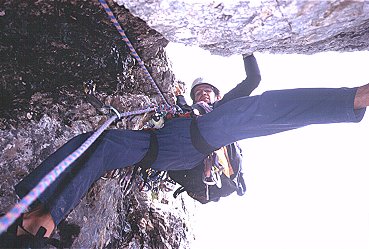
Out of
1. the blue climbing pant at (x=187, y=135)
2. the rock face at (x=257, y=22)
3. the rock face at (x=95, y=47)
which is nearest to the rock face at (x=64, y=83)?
the rock face at (x=95, y=47)

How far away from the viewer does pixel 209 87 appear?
4812 millimetres

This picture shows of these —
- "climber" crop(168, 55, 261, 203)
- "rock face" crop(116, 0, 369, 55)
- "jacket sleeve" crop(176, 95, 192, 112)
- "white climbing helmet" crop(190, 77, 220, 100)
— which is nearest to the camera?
"rock face" crop(116, 0, 369, 55)

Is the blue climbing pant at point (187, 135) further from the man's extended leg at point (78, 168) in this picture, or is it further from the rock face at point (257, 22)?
the rock face at point (257, 22)

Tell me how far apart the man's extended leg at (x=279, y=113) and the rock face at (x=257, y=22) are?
633 millimetres

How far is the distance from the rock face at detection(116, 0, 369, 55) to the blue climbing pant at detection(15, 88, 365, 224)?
0.63 meters

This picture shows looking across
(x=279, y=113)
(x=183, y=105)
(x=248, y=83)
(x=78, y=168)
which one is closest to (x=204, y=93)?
(x=183, y=105)

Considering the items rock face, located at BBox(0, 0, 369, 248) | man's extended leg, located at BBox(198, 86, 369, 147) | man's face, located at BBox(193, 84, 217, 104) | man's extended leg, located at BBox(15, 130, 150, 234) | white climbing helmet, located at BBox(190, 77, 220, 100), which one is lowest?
man's extended leg, located at BBox(15, 130, 150, 234)

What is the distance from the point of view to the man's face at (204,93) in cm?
464

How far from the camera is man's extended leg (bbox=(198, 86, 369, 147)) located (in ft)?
7.73

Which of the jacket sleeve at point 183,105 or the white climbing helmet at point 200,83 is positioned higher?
the white climbing helmet at point 200,83

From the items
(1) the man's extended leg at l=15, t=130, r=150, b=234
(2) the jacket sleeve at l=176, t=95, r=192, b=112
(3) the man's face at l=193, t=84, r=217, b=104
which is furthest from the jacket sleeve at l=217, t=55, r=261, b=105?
(1) the man's extended leg at l=15, t=130, r=150, b=234

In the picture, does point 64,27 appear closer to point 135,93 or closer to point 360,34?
point 135,93

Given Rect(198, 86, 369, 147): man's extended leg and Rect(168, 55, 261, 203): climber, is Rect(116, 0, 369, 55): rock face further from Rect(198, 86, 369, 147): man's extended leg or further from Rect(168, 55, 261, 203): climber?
Rect(198, 86, 369, 147): man's extended leg

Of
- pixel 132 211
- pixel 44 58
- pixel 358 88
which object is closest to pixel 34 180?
pixel 44 58
